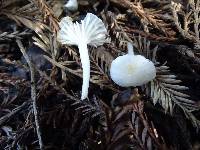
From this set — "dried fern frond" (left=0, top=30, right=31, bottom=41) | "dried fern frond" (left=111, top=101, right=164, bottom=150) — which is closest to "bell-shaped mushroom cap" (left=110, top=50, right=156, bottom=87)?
"dried fern frond" (left=111, top=101, right=164, bottom=150)

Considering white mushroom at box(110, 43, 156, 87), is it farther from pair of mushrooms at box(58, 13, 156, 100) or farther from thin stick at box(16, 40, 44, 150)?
thin stick at box(16, 40, 44, 150)

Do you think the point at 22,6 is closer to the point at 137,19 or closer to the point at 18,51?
the point at 18,51

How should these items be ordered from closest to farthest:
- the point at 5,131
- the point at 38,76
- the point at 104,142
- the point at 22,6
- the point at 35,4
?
the point at 104,142 → the point at 5,131 → the point at 38,76 → the point at 35,4 → the point at 22,6

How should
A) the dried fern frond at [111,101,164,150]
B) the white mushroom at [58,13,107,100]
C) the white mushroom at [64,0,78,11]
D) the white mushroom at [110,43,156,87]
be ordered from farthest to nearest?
the white mushroom at [64,0,78,11], the white mushroom at [58,13,107,100], the white mushroom at [110,43,156,87], the dried fern frond at [111,101,164,150]

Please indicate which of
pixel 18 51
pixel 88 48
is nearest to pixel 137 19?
pixel 88 48

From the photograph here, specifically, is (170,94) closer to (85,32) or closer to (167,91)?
(167,91)
